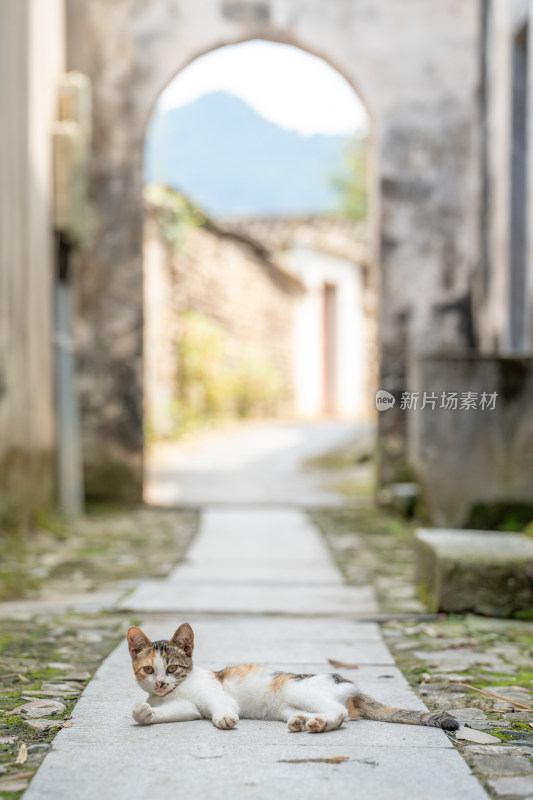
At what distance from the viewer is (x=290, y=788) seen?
1.82m

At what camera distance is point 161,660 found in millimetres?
2182

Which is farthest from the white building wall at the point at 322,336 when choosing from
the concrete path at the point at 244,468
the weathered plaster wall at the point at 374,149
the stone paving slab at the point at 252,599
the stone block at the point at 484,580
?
the stone block at the point at 484,580

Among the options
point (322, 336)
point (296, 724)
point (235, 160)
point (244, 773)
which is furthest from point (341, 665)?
point (235, 160)

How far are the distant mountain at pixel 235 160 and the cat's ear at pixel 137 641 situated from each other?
18.3 feet

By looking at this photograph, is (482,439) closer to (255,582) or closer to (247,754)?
(255,582)

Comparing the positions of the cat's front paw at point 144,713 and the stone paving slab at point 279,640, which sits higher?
the cat's front paw at point 144,713

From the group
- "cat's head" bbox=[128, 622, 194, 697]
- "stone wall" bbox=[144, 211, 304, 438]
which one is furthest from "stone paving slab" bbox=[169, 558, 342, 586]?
"stone wall" bbox=[144, 211, 304, 438]

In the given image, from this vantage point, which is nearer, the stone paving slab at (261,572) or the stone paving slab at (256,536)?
the stone paving slab at (261,572)

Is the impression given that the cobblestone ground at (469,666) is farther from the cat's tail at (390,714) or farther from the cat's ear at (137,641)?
the cat's ear at (137,641)

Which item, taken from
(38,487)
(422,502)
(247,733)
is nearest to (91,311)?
(38,487)

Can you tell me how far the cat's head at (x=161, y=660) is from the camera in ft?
7.15

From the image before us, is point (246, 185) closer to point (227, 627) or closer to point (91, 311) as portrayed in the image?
point (91, 311)

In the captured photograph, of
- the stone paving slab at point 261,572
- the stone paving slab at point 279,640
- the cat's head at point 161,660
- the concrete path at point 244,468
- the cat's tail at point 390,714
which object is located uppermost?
the cat's head at point 161,660

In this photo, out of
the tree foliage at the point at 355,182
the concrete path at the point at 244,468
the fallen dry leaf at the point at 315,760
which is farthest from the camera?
the tree foliage at the point at 355,182
